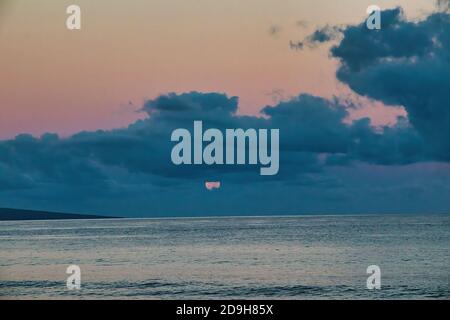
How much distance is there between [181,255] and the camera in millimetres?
47812

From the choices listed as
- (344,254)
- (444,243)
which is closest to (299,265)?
(344,254)

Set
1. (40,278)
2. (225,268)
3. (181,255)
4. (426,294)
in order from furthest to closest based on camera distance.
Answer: (181,255) → (225,268) → (40,278) → (426,294)

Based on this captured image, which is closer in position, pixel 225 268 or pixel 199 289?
pixel 199 289

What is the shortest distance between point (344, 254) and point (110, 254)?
16183 mm

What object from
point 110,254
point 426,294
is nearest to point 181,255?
point 110,254

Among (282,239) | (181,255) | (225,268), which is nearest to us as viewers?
(225,268)

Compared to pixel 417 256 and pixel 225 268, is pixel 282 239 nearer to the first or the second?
pixel 417 256

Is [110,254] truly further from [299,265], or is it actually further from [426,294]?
[426,294]

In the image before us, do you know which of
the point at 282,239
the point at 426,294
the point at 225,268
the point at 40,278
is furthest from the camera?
the point at 282,239

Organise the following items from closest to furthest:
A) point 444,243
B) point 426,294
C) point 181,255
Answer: point 426,294 < point 181,255 < point 444,243
